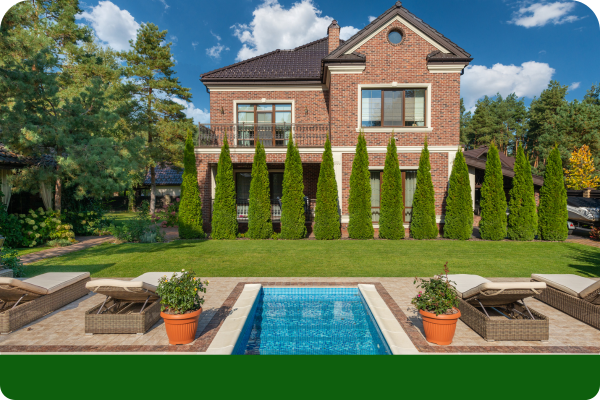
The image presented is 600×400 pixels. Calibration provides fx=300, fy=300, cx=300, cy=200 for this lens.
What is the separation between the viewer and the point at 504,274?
741 cm

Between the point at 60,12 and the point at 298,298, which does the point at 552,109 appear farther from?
the point at 60,12

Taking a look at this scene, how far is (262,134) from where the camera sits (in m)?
15.1

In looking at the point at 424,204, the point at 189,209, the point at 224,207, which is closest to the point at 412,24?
the point at 424,204

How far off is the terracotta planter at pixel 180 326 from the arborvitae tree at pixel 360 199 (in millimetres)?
9185

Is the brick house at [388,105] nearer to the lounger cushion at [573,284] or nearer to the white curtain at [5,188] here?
the white curtain at [5,188]

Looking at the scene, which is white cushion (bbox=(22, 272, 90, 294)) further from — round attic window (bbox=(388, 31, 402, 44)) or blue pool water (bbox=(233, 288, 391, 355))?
round attic window (bbox=(388, 31, 402, 44))

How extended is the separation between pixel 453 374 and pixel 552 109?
40.2 meters

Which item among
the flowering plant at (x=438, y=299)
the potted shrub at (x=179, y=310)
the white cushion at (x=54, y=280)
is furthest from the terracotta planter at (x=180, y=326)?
the flowering plant at (x=438, y=299)

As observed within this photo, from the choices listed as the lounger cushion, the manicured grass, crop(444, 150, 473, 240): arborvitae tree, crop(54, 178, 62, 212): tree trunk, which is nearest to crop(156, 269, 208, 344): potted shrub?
the manicured grass

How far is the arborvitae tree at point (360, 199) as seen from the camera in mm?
12328

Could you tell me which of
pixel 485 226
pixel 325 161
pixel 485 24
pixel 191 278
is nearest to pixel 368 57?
pixel 325 161

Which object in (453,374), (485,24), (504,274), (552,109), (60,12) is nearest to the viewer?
(453,374)

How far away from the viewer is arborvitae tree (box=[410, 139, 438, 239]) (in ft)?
40.4

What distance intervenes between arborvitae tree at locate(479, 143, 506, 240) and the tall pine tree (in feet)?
64.3
